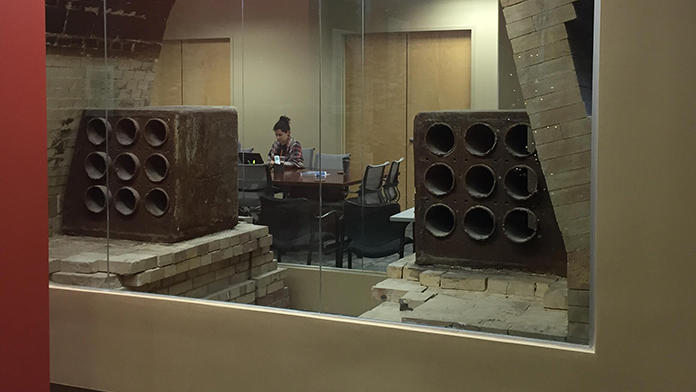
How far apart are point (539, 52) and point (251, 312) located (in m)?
1.53

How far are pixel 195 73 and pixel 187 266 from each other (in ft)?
2.85

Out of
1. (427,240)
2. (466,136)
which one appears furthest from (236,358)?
→ (466,136)

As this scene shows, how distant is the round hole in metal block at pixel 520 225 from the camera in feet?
11.3

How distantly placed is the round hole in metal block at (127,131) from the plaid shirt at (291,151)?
0.89 meters

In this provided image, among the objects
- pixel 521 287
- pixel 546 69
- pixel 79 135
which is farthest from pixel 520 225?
pixel 79 135

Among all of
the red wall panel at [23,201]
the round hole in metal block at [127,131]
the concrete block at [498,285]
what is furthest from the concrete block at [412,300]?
the round hole in metal block at [127,131]

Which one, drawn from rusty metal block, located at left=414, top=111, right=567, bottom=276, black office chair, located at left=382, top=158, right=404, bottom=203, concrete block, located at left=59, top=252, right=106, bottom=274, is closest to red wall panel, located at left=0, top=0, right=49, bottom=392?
concrete block, located at left=59, top=252, right=106, bottom=274

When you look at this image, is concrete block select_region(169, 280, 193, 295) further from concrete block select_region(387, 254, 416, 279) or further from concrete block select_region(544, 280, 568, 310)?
concrete block select_region(544, 280, 568, 310)

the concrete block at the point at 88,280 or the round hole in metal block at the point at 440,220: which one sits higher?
the round hole in metal block at the point at 440,220

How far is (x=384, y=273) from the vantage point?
10.9 feet

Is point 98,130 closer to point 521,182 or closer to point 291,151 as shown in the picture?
point 291,151

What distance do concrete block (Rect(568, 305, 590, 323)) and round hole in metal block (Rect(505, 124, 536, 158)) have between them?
684mm

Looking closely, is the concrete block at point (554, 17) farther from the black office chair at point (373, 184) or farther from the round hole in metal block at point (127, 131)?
the round hole in metal block at point (127, 131)

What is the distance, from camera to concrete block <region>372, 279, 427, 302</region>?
3.26 m
